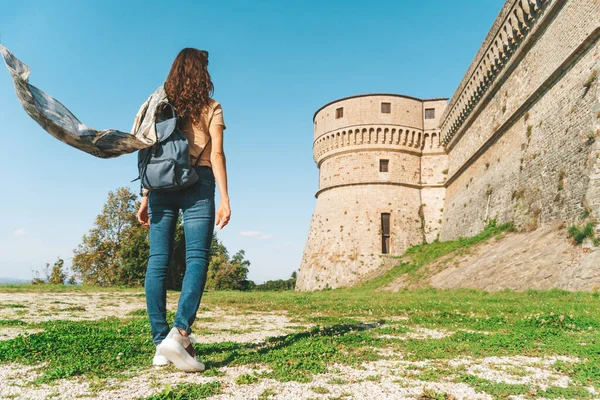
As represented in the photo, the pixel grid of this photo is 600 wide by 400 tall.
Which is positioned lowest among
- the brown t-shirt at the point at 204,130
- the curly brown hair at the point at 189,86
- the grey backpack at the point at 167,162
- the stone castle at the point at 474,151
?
the grey backpack at the point at 167,162

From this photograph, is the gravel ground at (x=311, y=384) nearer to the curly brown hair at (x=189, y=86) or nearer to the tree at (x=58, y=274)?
the curly brown hair at (x=189, y=86)

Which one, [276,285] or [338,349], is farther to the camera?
[276,285]

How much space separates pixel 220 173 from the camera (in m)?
3.91

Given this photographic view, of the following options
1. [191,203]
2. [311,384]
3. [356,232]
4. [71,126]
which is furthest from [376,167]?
[311,384]

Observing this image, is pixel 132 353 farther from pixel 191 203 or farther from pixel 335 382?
pixel 335 382

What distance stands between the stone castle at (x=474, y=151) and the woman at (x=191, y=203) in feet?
36.1

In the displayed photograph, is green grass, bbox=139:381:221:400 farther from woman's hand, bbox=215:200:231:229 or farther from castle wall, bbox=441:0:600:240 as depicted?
castle wall, bbox=441:0:600:240

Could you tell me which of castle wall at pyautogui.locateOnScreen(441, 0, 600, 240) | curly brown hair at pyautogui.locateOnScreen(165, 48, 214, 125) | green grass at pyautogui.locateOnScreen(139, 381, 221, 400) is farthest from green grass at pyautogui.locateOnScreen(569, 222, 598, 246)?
green grass at pyautogui.locateOnScreen(139, 381, 221, 400)

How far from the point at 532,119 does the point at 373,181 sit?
500 inches

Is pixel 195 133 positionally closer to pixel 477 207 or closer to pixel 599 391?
pixel 599 391

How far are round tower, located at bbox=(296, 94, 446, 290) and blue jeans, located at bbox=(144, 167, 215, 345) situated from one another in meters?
23.0

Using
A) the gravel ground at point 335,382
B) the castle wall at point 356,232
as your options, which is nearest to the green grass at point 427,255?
the castle wall at point 356,232

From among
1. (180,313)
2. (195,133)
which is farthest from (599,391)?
(195,133)

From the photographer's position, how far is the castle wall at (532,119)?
40.0 feet
